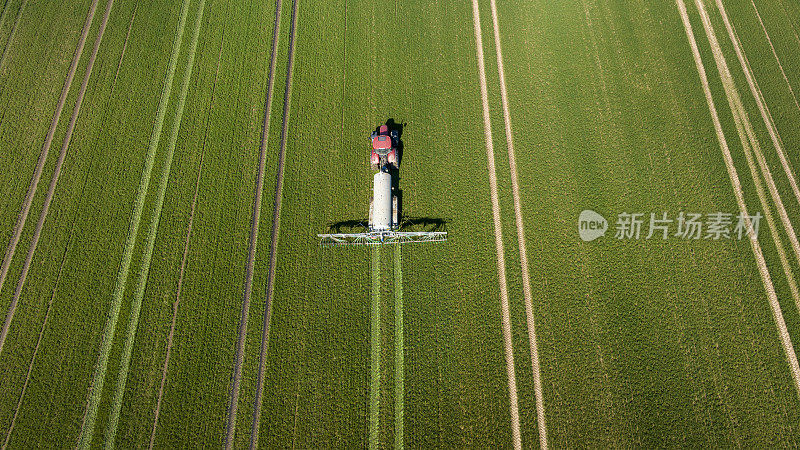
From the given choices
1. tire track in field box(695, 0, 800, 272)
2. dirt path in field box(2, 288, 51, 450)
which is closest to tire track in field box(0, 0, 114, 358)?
dirt path in field box(2, 288, 51, 450)

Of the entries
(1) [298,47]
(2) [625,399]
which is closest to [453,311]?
(2) [625,399]

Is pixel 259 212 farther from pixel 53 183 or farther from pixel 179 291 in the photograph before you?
pixel 53 183

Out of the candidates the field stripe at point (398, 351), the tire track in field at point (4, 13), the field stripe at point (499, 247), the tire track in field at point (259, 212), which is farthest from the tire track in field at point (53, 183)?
the field stripe at point (499, 247)

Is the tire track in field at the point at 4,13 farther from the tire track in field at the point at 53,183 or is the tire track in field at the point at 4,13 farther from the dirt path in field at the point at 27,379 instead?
the dirt path in field at the point at 27,379

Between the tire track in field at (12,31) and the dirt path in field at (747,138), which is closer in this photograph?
the dirt path in field at (747,138)

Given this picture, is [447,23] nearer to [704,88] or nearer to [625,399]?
[704,88]

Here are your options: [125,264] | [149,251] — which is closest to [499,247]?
[149,251]
